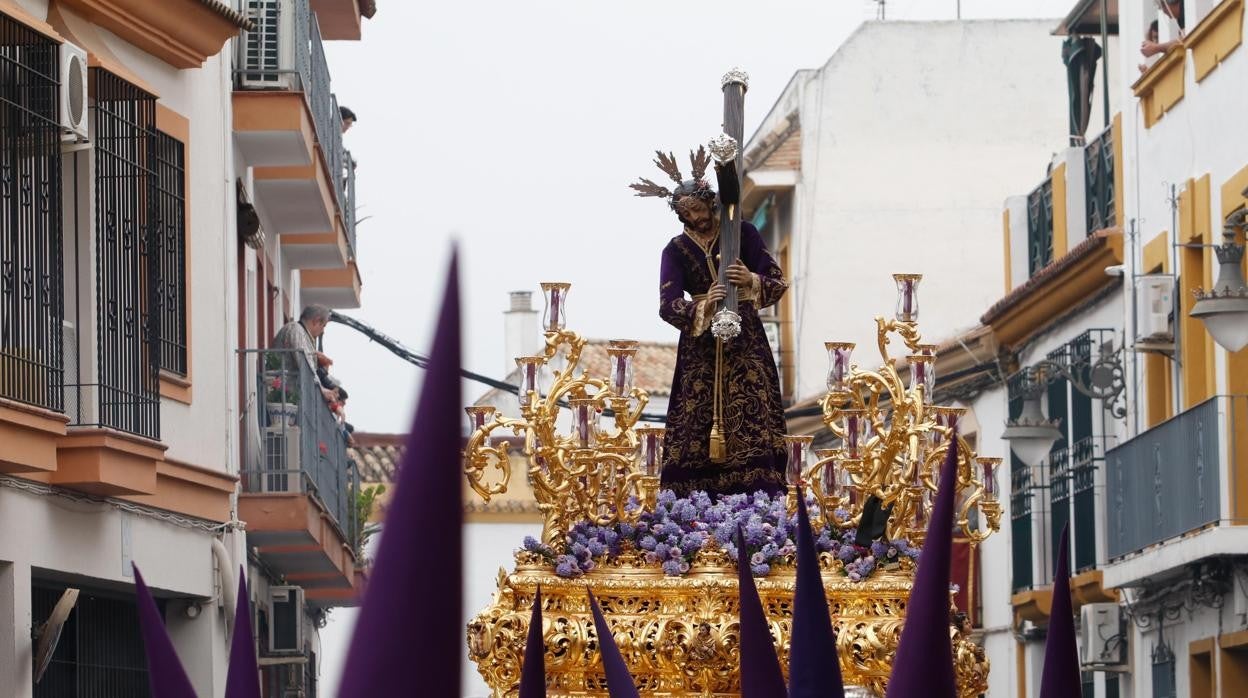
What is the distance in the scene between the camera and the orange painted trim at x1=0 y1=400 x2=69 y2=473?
10115mm

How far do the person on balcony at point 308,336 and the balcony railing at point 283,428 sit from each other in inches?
4.2

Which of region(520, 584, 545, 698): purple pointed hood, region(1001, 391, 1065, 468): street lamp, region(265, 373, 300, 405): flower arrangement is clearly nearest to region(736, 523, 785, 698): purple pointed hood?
region(520, 584, 545, 698): purple pointed hood

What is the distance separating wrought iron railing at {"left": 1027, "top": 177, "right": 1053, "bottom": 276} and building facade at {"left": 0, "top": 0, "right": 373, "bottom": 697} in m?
7.64

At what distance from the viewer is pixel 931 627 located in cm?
226

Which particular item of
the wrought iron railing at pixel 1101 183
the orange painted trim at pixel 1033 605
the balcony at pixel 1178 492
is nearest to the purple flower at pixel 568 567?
the balcony at pixel 1178 492

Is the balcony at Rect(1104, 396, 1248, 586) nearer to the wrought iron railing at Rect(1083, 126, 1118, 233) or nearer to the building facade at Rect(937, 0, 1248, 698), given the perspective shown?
the building facade at Rect(937, 0, 1248, 698)

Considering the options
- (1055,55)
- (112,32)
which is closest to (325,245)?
(112,32)

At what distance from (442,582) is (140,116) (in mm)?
10948

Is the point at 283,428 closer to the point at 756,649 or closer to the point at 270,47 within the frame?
the point at 270,47

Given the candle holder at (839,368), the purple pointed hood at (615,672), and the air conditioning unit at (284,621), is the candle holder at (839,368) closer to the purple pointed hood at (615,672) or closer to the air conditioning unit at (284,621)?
the purple pointed hood at (615,672)

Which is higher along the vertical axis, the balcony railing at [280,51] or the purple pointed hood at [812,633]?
the balcony railing at [280,51]

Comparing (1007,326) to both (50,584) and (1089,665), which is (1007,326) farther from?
(50,584)

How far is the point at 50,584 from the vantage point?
472 inches

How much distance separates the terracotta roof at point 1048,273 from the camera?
20391mm
